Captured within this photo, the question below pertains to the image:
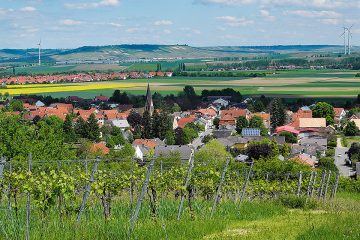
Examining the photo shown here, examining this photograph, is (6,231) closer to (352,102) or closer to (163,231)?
(163,231)

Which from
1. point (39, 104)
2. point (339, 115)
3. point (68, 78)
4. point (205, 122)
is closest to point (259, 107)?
point (339, 115)

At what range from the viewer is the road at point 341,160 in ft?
133

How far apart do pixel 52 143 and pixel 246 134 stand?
115ft

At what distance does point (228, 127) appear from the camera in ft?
240

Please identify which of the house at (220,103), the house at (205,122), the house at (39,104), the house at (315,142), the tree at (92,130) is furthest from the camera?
the house at (220,103)

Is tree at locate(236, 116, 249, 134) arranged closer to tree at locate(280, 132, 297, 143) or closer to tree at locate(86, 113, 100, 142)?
tree at locate(280, 132, 297, 143)

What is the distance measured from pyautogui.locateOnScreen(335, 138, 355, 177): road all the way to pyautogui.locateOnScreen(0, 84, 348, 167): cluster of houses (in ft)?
4.47

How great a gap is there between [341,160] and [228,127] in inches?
1036

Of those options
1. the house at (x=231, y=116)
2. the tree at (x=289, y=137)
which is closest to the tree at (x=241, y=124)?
the house at (x=231, y=116)

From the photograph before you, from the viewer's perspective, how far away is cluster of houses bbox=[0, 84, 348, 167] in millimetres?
51031

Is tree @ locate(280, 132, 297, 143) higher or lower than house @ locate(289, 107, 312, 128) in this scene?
lower

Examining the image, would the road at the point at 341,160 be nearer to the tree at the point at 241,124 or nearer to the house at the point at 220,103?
the tree at the point at 241,124

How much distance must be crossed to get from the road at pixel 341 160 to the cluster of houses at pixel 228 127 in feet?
4.47

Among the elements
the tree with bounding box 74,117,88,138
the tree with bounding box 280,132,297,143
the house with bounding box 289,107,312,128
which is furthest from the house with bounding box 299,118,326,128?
the tree with bounding box 74,117,88,138
